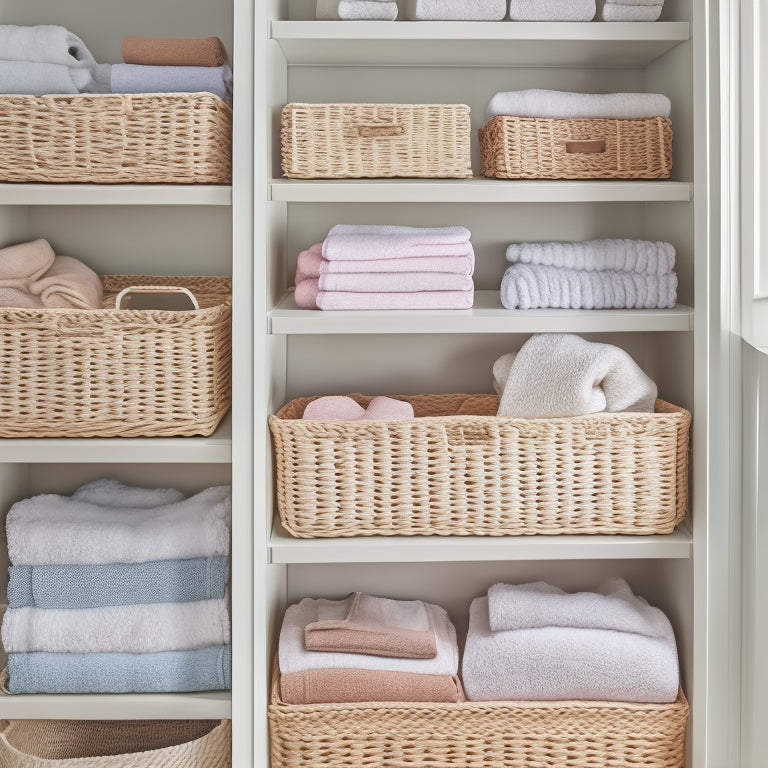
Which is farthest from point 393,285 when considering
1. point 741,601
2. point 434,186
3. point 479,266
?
point 741,601

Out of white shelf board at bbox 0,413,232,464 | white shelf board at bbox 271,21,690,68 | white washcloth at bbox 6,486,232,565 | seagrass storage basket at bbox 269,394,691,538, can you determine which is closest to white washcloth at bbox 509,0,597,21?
white shelf board at bbox 271,21,690,68

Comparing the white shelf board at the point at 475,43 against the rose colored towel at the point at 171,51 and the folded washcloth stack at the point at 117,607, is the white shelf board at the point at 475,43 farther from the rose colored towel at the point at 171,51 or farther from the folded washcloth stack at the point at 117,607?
the folded washcloth stack at the point at 117,607

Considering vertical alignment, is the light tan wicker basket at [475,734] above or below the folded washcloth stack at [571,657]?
below

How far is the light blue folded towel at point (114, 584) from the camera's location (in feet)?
5.01

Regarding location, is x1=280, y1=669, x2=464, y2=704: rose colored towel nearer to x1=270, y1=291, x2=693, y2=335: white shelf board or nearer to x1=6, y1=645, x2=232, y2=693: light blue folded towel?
x1=6, y1=645, x2=232, y2=693: light blue folded towel

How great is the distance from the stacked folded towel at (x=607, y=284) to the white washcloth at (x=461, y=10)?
1.42 feet

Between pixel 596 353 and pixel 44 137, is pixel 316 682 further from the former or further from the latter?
pixel 44 137

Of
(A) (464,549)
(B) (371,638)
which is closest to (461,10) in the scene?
(A) (464,549)

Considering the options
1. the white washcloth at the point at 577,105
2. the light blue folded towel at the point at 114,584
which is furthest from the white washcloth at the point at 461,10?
the light blue folded towel at the point at 114,584

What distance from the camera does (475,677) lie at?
1.50 metres

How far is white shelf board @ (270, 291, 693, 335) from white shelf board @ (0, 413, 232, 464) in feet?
0.77

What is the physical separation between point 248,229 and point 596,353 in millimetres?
626

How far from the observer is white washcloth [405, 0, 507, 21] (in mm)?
1500

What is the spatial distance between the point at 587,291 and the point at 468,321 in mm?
238
